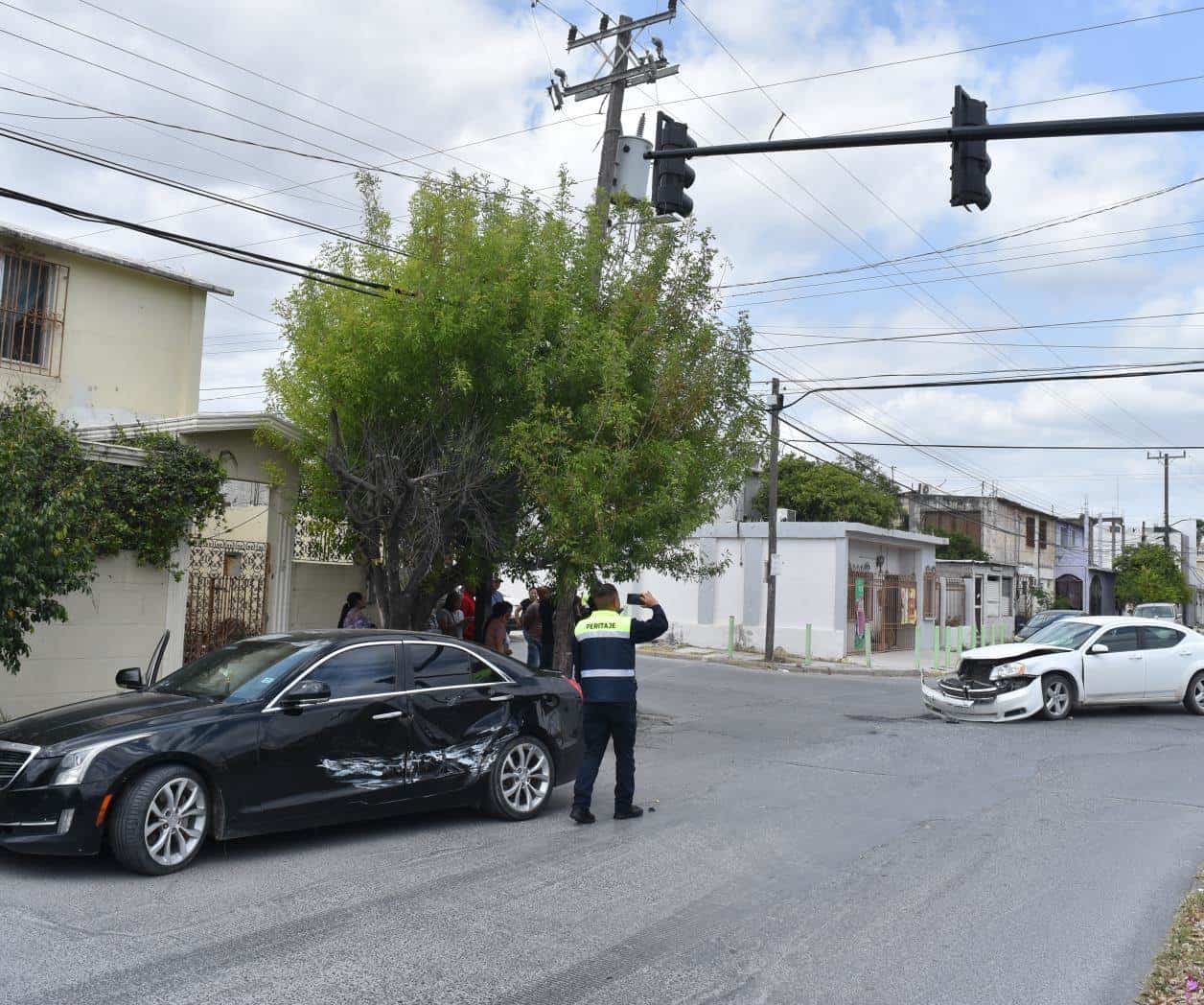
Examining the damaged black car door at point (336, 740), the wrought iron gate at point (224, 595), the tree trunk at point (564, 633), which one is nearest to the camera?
the damaged black car door at point (336, 740)

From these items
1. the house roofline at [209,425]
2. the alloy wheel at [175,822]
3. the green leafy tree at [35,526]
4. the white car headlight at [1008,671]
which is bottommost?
the alloy wheel at [175,822]

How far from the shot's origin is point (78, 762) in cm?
657

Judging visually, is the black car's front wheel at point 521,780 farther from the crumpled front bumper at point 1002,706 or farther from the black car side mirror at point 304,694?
the crumpled front bumper at point 1002,706

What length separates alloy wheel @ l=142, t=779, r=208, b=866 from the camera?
6.73 metres

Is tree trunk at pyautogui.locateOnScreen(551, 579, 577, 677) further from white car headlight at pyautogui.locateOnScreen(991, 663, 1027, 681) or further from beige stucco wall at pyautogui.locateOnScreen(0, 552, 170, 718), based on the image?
white car headlight at pyautogui.locateOnScreen(991, 663, 1027, 681)

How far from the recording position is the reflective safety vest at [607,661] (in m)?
8.55

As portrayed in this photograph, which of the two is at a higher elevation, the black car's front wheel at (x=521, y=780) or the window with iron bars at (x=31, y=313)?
the window with iron bars at (x=31, y=313)

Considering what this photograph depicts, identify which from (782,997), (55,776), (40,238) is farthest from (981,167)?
(40,238)

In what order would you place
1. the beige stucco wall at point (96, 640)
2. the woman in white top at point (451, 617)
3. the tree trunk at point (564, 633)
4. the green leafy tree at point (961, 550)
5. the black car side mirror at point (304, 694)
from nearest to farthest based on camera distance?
1. the black car side mirror at point (304, 694)
2. the beige stucco wall at point (96, 640)
3. the tree trunk at point (564, 633)
4. the woman in white top at point (451, 617)
5. the green leafy tree at point (961, 550)

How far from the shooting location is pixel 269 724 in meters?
7.36

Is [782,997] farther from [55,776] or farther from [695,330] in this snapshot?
[695,330]

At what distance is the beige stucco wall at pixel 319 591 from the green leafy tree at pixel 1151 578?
46.0m

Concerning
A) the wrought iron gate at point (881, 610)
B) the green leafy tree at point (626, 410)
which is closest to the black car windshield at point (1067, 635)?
the green leafy tree at point (626, 410)

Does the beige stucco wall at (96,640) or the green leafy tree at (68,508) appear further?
the beige stucco wall at (96,640)
